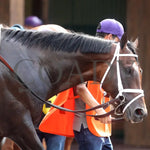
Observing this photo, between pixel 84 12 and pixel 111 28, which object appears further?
pixel 84 12

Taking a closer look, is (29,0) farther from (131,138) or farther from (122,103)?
(122,103)

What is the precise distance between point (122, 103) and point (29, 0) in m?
4.08

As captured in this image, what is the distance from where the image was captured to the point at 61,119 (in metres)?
4.73

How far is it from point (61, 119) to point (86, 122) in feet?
0.80

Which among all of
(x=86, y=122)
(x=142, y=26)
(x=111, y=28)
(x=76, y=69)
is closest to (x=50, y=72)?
(x=76, y=69)

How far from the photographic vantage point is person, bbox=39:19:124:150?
4.56 metres

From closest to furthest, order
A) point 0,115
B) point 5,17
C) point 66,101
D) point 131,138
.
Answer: point 0,115
point 66,101
point 5,17
point 131,138

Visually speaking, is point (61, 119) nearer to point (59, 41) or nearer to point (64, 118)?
point (64, 118)

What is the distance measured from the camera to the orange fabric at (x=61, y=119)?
4.68 metres

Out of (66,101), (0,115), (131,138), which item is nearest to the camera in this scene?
(0,115)

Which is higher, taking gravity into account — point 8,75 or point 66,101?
point 8,75

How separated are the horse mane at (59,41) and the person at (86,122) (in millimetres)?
490

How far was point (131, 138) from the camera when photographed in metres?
7.61

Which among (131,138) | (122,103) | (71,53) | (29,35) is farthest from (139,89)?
(131,138)
